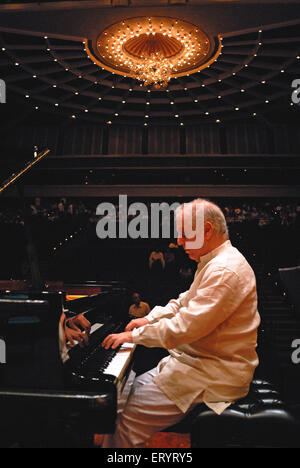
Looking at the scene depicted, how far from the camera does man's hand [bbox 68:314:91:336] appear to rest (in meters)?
2.16

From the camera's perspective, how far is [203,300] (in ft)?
6.15

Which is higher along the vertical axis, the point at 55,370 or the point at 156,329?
the point at 156,329

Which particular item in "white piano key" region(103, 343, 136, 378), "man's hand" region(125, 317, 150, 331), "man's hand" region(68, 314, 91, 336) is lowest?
"white piano key" region(103, 343, 136, 378)

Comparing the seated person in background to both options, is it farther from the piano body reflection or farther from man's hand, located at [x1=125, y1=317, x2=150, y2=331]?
the piano body reflection

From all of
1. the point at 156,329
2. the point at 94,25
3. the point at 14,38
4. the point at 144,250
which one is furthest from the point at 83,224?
the point at 156,329

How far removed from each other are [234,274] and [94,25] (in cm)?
506

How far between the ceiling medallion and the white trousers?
17.1 feet

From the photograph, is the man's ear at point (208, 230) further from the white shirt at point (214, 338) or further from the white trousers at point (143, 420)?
the white trousers at point (143, 420)

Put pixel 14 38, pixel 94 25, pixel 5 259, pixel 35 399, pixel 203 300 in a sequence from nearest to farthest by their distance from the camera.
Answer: pixel 35 399
pixel 203 300
pixel 94 25
pixel 14 38
pixel 5 259

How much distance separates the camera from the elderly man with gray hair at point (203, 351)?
186 centimetres

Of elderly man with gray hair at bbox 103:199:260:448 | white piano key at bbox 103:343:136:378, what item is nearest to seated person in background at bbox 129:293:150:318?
white piano key at bbox 103:343:136:378

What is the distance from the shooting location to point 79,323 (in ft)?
7.31

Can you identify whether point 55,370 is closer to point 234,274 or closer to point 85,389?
point 85,389

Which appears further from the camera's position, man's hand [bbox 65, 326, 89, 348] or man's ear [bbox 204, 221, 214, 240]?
man's ear [bbox 204, 221, 214, 240]
